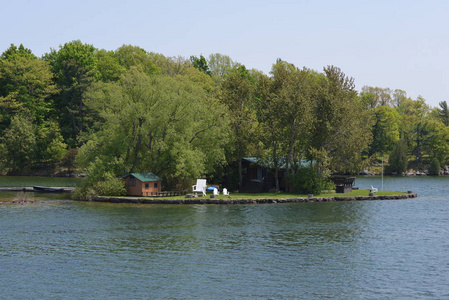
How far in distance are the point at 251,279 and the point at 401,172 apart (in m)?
114

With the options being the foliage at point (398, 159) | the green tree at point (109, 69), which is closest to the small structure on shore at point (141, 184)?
the green tree at point (109, 69)

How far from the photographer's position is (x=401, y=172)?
132 m

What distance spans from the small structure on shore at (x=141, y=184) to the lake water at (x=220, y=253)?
6.13 m

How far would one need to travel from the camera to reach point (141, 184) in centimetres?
6016

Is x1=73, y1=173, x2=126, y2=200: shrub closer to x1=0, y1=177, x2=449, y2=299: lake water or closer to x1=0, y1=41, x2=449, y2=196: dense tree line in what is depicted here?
x1=0, y1=41, x2=449, y2=196: dense tree line

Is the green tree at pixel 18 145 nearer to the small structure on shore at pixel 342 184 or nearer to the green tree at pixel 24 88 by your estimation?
the green tree at pixel 24 88

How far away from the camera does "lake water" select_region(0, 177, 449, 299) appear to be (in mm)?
25281

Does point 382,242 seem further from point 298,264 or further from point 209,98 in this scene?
point 209,98

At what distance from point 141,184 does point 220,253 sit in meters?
28.8

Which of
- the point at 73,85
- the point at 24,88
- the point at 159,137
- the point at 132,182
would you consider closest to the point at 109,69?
the point at 73,85

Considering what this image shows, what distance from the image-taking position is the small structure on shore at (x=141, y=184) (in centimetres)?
6006

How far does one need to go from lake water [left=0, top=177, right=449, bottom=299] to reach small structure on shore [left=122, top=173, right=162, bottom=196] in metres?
6.13

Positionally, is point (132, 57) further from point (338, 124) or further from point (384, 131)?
point (338, 124)

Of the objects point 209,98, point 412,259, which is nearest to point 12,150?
point 209,98
